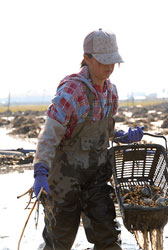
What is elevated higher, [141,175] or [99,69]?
[99,69]

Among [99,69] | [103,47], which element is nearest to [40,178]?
[99,69]

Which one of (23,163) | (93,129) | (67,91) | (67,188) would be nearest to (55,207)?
(67,188)

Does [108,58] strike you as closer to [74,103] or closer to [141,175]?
[74,103]

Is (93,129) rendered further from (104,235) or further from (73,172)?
(104,235)

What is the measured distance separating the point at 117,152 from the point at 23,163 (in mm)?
5520

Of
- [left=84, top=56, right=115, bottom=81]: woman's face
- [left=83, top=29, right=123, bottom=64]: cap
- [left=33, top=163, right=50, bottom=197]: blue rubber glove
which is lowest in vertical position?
[left=33, top=163, right=50, bottom=197]: blue rubber glove

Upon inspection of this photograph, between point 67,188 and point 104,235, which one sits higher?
point 67,188

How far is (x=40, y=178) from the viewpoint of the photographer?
2.50 m

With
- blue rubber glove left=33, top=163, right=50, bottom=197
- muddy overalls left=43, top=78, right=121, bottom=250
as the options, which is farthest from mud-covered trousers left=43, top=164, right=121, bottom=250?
blue rubber glove left=33, top=163, right=50, bottom=197

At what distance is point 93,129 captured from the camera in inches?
114

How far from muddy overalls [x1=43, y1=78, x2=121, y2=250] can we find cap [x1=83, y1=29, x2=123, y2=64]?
0.80ft

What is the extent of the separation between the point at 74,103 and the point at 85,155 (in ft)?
1.34

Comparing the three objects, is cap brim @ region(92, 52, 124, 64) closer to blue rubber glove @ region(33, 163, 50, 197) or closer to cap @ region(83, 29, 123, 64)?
cap @ region(83, 29, 123, 64)

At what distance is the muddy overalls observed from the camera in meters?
2.88
